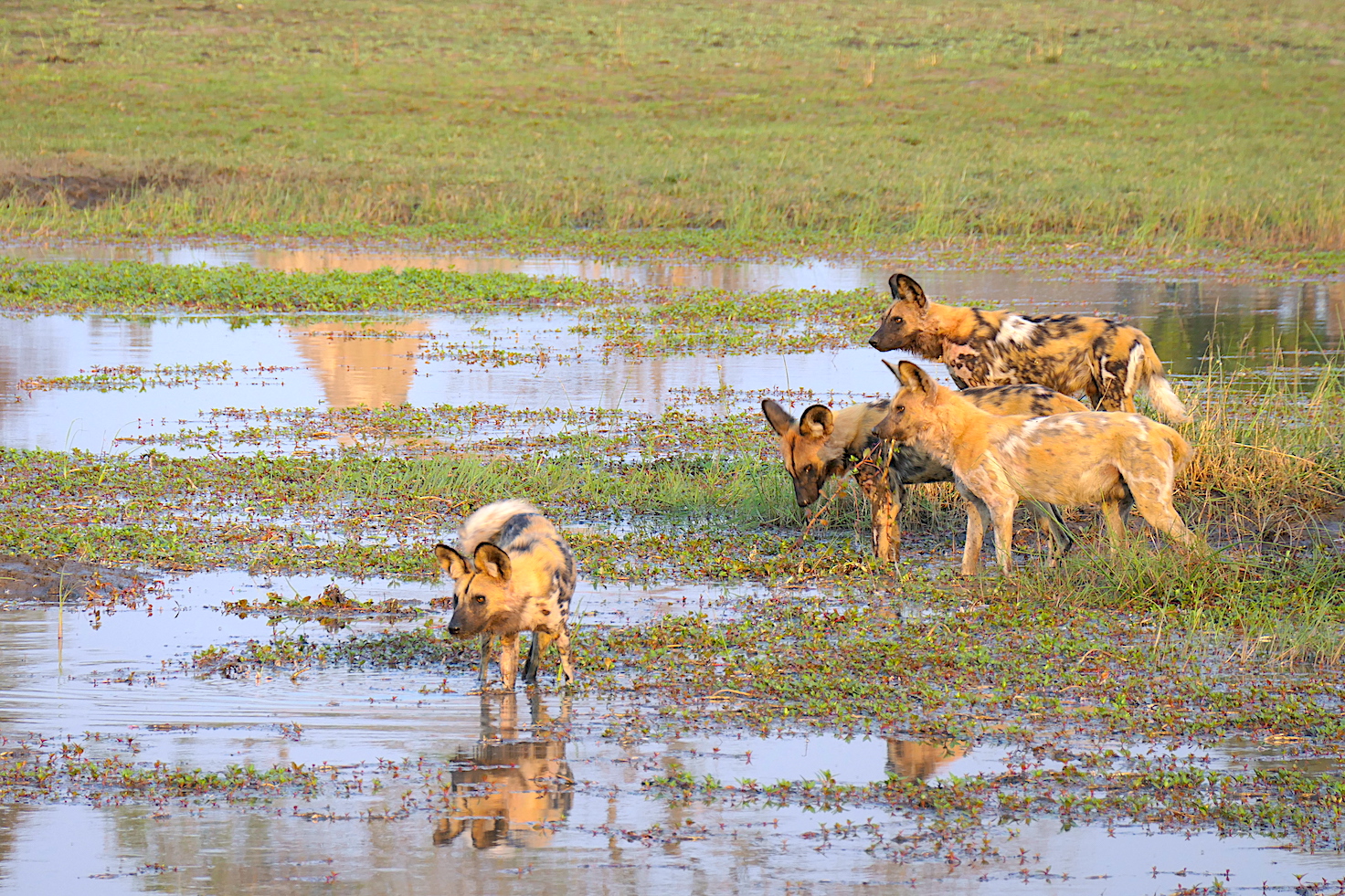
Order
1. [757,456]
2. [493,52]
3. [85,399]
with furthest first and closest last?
[493,52]
[85,399]
[757,456]

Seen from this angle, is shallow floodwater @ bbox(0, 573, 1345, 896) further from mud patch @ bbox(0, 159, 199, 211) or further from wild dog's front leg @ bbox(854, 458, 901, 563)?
mud patch @ bbox(0, 159, 199, 211)

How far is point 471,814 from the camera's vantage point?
19.7 ft

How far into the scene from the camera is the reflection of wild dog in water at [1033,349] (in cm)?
1104

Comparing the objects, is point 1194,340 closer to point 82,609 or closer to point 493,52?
point 82,609

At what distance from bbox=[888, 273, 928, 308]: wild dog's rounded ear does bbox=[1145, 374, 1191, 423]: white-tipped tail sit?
156cm

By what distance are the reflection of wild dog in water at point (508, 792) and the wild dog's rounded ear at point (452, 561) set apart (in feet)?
2.10

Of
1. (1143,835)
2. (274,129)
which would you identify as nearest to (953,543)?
(1143,835)

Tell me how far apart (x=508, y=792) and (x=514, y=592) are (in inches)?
48.4

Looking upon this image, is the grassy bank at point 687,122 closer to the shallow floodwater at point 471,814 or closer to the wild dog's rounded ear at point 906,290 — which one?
the wild dog's rounded ear at point 906,290

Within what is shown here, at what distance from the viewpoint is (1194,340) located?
60.5 ft

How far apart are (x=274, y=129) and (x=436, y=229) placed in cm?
1238

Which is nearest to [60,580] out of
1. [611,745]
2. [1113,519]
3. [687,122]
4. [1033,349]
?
[611,745]

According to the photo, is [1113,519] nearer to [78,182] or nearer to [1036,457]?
[1036,457]

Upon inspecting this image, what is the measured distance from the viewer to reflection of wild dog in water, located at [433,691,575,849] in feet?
19.2
